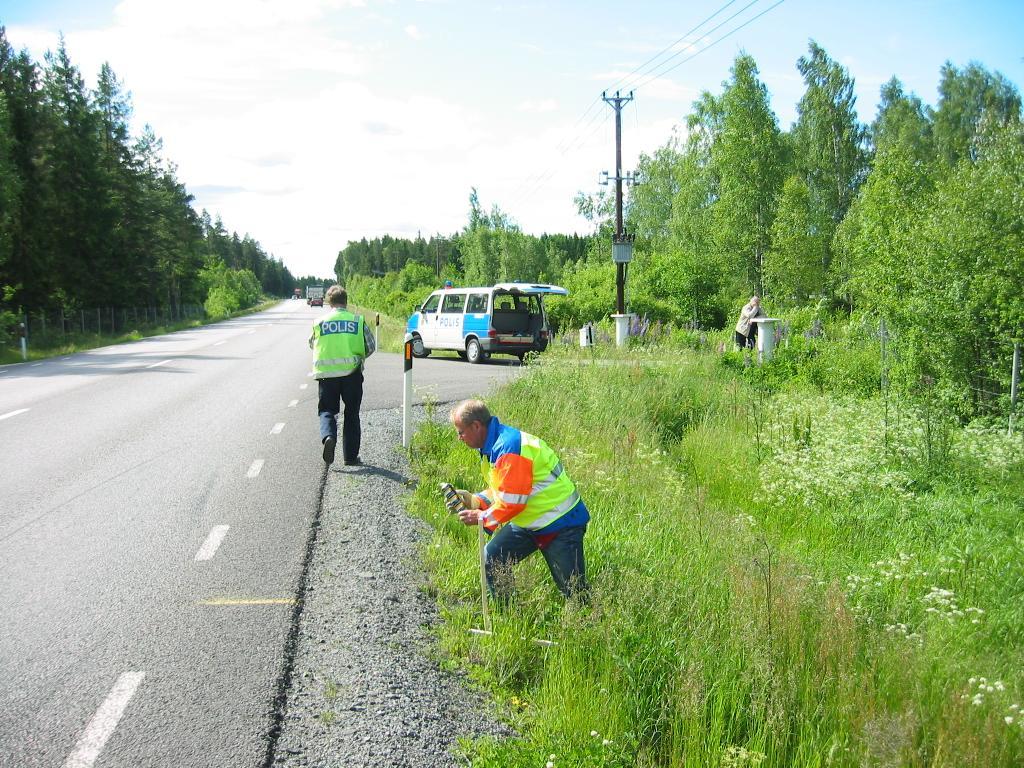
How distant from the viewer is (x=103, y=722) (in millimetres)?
3500

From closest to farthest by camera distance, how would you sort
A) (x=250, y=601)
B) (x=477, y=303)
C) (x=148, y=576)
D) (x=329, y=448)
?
(x=250, y=601)
(x=148, y=576)
(x=329, y=448)
(x=477, y=303)

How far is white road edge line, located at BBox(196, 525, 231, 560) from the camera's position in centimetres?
573

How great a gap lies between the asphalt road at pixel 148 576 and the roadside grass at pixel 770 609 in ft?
3.61

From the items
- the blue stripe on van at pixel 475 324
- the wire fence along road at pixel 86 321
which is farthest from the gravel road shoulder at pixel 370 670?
the wire fence along road at pixel 86 321

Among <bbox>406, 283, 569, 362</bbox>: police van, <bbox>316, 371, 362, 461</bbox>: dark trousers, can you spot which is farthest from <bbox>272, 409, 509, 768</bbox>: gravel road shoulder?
<bbox>406, 283, 569, 362</bbox>: police van

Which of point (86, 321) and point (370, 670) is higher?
point (86, 321)

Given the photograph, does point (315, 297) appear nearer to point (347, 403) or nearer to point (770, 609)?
point (347, 403)

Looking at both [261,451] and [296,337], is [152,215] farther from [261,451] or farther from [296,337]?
[261,451]

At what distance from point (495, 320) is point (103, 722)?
61.4ft

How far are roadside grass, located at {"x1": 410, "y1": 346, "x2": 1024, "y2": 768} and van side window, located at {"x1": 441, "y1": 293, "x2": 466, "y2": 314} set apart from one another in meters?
13.8

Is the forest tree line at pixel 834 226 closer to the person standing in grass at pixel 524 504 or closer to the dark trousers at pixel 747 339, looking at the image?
the dark trousers at pixel 747 339

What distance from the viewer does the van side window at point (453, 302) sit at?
75.9 ft

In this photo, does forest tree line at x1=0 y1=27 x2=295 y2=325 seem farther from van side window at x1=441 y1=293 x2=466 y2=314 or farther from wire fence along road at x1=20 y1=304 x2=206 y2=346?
van side window at x1=441 y1=293 x2=466 y2=314

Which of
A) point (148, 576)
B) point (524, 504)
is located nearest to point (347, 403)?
point (148, 576)
